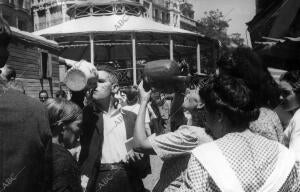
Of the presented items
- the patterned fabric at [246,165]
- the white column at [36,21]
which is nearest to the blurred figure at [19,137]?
the patterned fabric at [246,165]

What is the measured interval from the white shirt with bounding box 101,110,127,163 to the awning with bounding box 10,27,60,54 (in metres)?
10.5

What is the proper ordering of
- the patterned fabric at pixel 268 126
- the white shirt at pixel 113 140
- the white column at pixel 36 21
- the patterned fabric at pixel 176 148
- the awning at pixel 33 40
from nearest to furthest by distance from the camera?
1. the patterned fabric at pixel 176 148
2. the patterned fabric at pixel 268 126
3. the white shirt at pixel 113 140
4. the awning at pixel 33 40
5. the white column at pixel 36 21

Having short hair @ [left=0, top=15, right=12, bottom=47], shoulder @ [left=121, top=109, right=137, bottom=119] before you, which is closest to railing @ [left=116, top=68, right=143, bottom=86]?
shoulder @ [left=121, top=109, right=137, bottom=119]

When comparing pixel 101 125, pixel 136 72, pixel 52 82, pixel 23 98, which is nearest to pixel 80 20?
pixel 136 72

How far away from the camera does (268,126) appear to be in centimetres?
346

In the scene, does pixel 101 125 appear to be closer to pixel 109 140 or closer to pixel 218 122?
pixel 109 140

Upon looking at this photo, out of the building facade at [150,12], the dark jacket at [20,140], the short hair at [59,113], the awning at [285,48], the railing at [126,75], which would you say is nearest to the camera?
the dark jacket at [20,140]

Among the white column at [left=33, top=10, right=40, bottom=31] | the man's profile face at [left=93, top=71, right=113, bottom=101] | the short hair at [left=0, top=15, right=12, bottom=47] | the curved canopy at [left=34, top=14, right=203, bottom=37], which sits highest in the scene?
the white column at [left=33, top=10, right=40, bottom=31]

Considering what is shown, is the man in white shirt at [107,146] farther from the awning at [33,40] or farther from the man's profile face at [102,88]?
the awning at [33,40]

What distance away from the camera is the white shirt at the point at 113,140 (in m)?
4.05

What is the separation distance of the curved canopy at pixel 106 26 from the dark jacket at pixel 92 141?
18992 mm

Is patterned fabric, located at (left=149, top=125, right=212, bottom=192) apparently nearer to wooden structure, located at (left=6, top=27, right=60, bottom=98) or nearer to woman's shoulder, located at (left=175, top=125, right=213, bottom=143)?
woman's shoulder, located at (left=175, top=125, right=213, bottom=143)

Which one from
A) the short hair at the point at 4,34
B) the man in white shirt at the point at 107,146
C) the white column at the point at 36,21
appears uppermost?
the white column at the point at 36,21

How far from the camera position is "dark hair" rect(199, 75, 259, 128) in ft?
7.49
